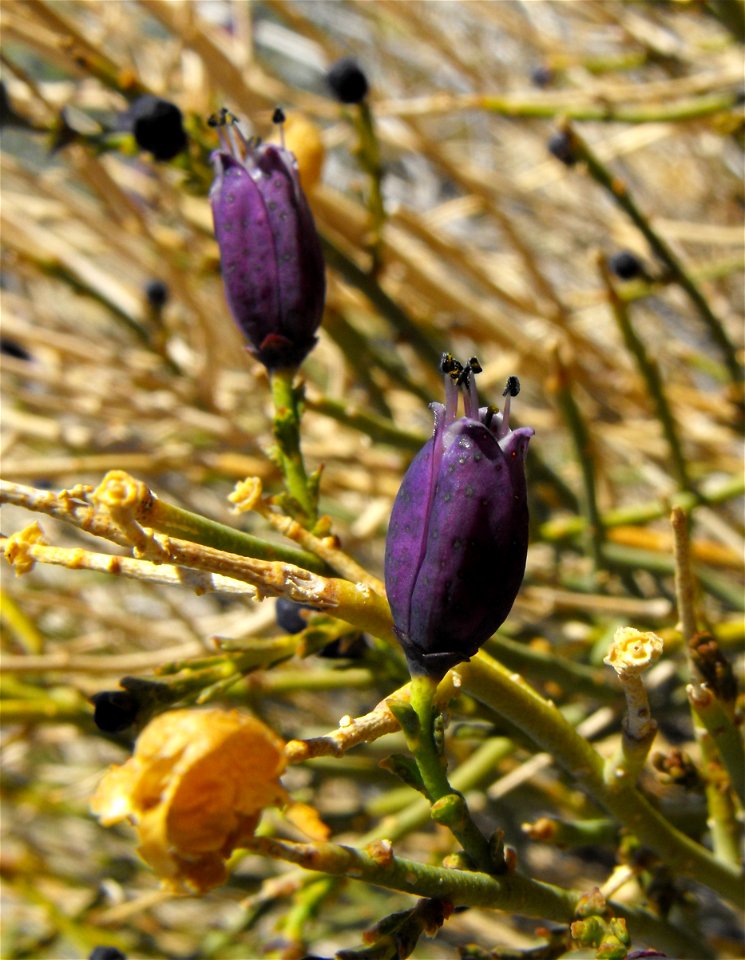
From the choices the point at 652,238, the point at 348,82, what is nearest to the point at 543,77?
the point at 652,238

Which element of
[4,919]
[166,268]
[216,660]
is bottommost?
[4,919]

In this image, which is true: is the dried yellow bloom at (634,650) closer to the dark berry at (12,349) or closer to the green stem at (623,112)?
the green stem at (623,112)

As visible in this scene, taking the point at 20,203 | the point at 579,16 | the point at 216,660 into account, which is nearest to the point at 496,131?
the point at 579,16

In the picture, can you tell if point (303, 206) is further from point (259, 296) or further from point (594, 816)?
point (594, 816)

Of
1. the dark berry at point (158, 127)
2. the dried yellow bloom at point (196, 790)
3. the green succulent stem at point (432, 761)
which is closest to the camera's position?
the dried yellow bloom at point (196, 790)

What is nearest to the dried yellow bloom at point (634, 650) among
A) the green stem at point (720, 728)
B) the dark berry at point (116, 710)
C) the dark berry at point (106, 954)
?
the green stem at point (720, 728)

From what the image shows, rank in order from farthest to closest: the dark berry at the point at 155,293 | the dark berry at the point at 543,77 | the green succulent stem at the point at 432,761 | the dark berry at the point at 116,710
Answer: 1. the dark berry at the point at 543,77
2. the dark berry at the point at 155,293
3. the dark berry at the point at 116,710
4. the green succulent stem at the point at 432,761

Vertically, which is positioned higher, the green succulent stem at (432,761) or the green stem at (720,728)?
the green stem at (720,728)
